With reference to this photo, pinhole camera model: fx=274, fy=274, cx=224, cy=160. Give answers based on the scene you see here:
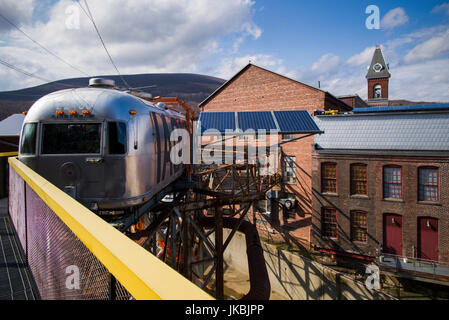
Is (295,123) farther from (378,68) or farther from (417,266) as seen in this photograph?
(378,68)

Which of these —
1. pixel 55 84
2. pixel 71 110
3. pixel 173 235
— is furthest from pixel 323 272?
pixel 55 84

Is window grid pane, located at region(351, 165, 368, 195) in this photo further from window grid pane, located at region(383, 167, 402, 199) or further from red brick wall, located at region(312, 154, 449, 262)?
window grid pane, located at region(383, 167, 402, 199)

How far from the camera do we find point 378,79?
→ 213 ft

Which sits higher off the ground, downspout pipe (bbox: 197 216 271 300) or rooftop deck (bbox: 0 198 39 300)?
rooftop deck (bbox: 0 198 39 300)

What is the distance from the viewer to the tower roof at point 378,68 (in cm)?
6387

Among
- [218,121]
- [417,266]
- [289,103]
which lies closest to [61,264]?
[218,121]

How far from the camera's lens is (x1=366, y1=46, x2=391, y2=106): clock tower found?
63728 millimetres

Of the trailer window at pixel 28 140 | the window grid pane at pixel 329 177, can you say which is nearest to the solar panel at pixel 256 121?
the window grid pane at pixel 329 177

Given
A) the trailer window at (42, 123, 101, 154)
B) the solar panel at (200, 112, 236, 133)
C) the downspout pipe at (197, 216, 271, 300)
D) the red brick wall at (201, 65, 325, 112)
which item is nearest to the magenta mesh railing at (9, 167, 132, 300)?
the trailer window at (42, 123, 101, 154)

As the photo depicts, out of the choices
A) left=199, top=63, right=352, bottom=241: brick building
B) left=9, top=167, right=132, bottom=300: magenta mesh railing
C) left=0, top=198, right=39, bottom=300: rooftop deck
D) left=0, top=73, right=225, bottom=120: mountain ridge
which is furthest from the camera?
left=0, top=73, right=225, bottom=120: mountain ridge

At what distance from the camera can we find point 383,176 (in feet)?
60.8

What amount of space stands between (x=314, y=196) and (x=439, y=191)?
7692 millimetres

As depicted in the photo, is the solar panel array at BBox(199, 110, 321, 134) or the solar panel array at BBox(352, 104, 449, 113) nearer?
the solar panel array at BBox(199, 110, 321, 134)

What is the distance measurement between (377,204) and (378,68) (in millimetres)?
58286
